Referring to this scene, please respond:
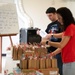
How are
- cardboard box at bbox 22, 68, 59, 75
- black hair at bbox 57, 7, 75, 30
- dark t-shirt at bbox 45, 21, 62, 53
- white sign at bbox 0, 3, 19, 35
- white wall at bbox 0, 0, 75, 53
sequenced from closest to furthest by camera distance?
cardboard box at bbox 22, 68, 59, 75 → black hair at bbox 57, 7, 75, 30 → white sign at bbox 0, 3, 19, 35 → dark t-shirt at bbox 45, 21, 62, 53 → white wall at bbox 0, 0, 75, 53

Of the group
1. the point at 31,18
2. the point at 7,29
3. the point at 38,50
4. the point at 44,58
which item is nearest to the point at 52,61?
the point at 44,58

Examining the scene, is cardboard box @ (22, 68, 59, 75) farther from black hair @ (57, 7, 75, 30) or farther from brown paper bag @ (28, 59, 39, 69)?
black hair @ (57, 7, 75, 30)

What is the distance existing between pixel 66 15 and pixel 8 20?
77 centimetres

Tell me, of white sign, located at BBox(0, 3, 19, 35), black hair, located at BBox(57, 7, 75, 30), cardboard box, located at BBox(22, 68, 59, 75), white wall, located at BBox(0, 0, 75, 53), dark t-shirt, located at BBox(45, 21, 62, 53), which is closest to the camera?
cardboard box, located at BBox(22, 68, 59, 75)

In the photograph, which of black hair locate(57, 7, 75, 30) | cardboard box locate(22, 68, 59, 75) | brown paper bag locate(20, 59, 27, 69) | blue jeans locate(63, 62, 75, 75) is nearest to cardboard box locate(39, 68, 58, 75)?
cardboard box locate(22, 68, 59, 75)

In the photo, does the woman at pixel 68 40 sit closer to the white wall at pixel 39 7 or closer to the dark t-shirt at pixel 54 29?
the dark t-shirt at pixel 54 29

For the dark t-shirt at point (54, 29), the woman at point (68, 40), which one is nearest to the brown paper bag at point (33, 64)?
the woman at point (68, 40)

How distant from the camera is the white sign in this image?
7.98ft

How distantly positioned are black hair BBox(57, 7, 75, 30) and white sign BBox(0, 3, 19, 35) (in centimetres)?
64

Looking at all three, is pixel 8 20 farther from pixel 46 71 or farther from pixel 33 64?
pixel 46 71

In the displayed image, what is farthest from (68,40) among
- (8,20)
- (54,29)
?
(54,29)

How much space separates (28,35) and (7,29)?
210 cm

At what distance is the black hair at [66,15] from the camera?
2297 mm

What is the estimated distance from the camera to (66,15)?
2.30 meters
